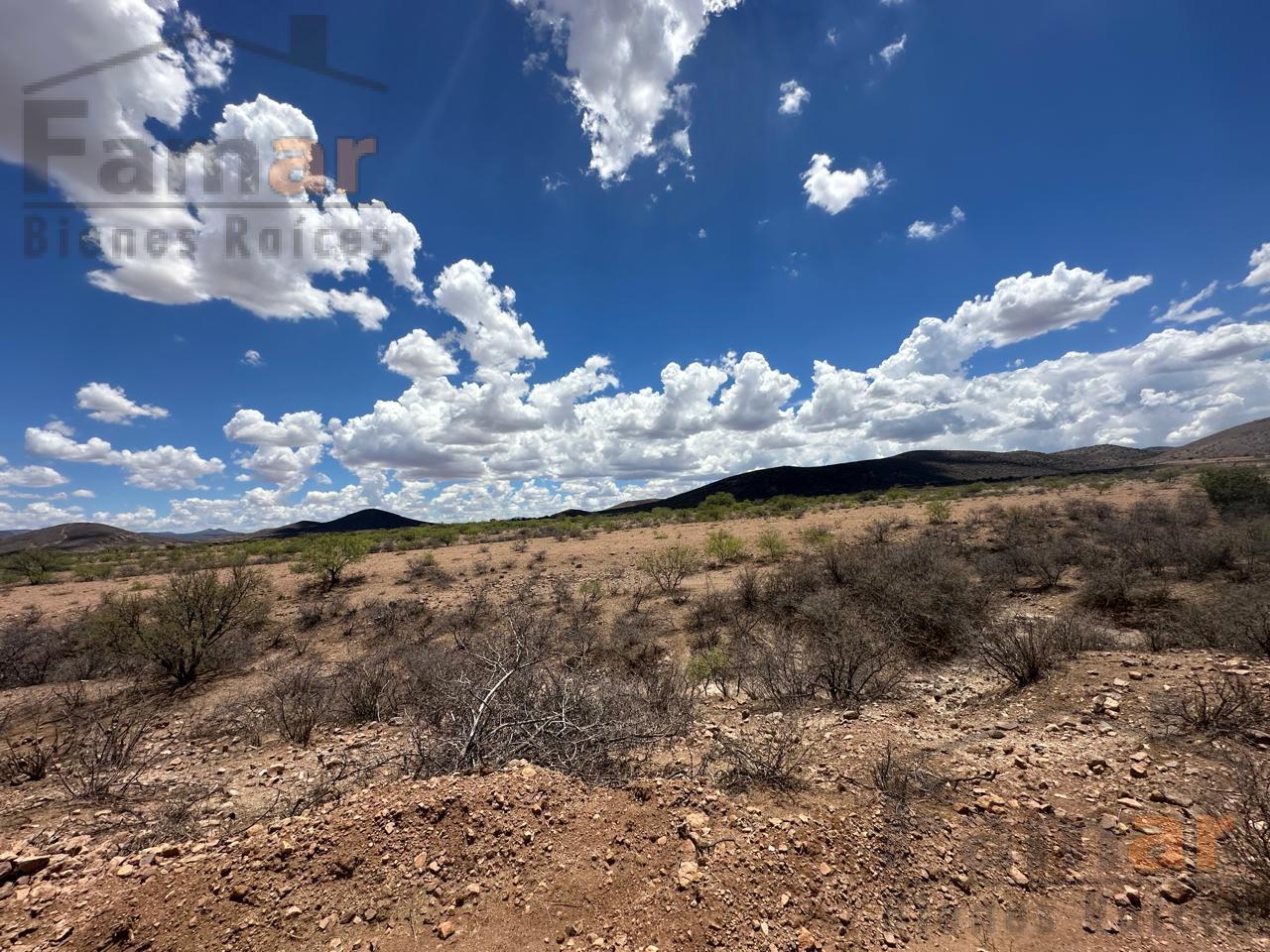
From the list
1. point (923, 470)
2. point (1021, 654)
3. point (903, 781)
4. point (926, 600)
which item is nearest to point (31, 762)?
point (903, 781)

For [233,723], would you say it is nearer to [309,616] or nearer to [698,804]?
[698,804]

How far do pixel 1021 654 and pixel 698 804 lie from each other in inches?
199

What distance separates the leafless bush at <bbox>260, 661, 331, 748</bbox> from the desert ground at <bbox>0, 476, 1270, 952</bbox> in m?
0.07

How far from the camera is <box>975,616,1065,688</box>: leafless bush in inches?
235

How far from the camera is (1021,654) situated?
6.14 metres

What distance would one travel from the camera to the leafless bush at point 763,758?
421cm

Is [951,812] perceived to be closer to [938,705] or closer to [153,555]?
[938,705]

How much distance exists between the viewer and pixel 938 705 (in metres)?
5.98

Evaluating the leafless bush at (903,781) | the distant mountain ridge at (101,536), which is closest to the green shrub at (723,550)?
the leafless bush at (903,781)

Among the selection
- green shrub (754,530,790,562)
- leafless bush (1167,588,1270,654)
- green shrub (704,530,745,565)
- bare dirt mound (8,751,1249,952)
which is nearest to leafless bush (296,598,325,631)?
bare dirt mound (8,751,1249,952)

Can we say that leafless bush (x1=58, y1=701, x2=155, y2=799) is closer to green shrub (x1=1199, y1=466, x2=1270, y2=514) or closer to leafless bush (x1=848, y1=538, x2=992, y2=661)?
leafless bush (x1=848, y1=538, x2=992, y2=661)

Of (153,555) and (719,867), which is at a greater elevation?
(153,555)

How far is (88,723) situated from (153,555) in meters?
37.2

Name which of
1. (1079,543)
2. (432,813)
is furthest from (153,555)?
(1079,543)
